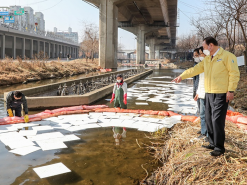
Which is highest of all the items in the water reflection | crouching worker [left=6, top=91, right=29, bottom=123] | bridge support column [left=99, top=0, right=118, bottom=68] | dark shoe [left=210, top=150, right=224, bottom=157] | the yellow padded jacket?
bridge support column [left=99, top=0, right=118, bottom=68]

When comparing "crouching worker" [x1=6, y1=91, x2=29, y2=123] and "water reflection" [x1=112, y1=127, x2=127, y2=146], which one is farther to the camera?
"crouching worker" [x1=6, y1=91, x2=29, y2=123]

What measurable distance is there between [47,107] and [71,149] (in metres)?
5.08

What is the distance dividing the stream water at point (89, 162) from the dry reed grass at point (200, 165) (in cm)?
36

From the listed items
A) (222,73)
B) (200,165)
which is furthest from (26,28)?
(200,165)

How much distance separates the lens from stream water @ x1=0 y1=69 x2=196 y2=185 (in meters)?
3.84

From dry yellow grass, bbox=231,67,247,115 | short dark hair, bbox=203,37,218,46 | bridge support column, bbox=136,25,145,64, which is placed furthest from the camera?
bridge support column, bbox=136,25,145,64

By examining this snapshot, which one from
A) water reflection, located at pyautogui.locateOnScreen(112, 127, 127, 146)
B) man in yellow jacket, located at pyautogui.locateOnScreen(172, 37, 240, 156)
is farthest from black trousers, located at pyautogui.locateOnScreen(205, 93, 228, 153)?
water reflection, located at pyautogui.locateOnScreen(112, 127, 127, 146)

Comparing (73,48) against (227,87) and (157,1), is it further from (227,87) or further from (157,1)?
(227,87)

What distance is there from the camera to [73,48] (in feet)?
364

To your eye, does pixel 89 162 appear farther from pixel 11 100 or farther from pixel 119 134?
pixel 11 100

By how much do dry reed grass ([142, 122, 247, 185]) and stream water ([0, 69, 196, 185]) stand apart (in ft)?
1.20

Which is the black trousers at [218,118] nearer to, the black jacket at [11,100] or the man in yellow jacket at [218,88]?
the man in yellow jacket at [218,88]

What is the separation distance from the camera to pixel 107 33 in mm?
33969

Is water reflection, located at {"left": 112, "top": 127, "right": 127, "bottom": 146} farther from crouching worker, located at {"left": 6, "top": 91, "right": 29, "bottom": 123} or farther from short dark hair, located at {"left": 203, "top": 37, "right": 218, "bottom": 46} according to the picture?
short dark hair, located at {"left": 203, "top": 37, "right": 218, "bottom": 46}
